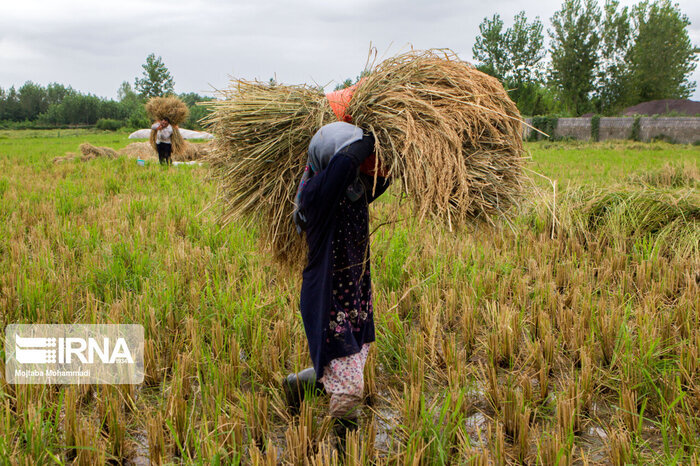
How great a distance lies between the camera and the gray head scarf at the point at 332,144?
5.27ft

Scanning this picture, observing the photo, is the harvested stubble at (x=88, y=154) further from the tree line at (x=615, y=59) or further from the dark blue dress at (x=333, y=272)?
the tree line at (x=615, y=59)

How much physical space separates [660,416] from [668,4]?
44.2 meters

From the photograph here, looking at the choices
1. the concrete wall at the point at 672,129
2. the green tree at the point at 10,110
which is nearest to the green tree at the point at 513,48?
the concrete wall at the point at 672,129

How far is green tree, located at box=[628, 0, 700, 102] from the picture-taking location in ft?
113

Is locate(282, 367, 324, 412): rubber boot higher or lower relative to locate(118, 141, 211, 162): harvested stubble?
lower

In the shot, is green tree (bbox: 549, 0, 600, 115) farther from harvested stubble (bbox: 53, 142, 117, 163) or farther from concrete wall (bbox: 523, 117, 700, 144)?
harvested stubble (bbox: 53, 142, 117, 163)

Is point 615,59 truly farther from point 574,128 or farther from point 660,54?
point 574,128

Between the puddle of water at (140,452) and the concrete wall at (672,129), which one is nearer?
the puddle of water at (140,452)

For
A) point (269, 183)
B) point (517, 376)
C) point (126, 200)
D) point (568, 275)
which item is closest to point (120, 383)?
point (269, 183)

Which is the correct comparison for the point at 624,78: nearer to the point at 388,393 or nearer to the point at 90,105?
the point at 388,393

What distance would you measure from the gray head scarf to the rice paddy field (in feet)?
0.53

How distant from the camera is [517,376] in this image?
6.84 ft

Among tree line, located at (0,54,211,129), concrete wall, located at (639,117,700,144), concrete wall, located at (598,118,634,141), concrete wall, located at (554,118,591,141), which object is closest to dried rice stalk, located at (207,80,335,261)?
concrete wall, located at (639,117,700,144)

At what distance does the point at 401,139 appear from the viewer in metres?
1.62
